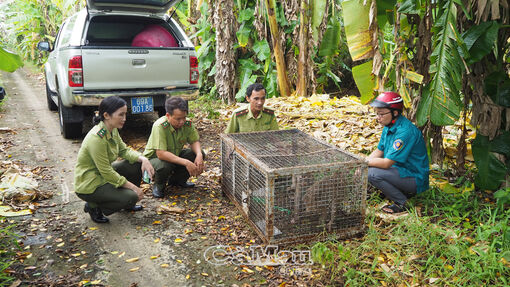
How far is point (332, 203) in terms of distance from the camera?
3299 millimetres

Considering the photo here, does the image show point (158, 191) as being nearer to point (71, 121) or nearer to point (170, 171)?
point (170, 171)

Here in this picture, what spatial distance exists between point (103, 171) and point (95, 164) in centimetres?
11

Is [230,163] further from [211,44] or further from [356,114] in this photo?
[211,44]

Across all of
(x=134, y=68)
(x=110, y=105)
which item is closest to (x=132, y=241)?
(x=110, y=105)

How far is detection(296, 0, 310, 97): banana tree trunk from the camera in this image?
7.58 meters

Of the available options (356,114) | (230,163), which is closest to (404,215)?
(230,163)

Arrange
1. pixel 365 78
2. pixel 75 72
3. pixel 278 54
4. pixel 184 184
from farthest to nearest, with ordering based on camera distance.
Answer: pixel 278 54 → pixel 75 72 → pixel 184 184 → pixel 365 78

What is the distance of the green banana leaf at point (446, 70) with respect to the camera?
3420mm

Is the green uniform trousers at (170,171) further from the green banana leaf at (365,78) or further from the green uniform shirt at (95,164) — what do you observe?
the green banana leaf at (365,78)

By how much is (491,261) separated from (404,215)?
2.88ft

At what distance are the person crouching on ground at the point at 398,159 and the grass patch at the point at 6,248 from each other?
3119 mm

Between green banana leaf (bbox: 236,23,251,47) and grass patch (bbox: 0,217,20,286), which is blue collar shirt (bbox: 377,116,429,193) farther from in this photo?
green banana leaf (bbox: 236,23,251,47)

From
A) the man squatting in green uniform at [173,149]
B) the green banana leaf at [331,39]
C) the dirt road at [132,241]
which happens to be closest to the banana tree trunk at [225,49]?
the green banana leaf at [331,39]

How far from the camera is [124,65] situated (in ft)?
18.7
